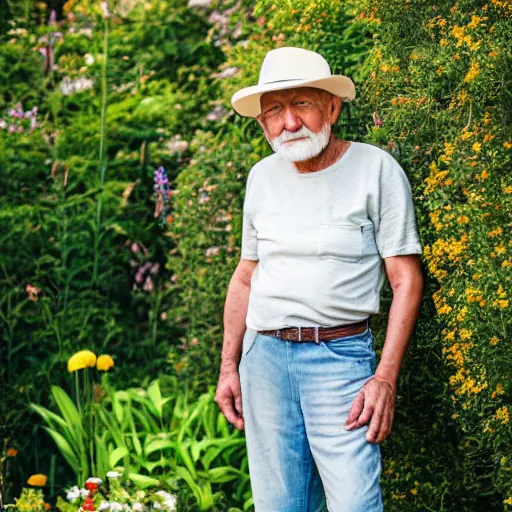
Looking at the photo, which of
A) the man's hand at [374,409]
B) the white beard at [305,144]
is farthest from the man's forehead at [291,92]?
the man's hand at [374,409]

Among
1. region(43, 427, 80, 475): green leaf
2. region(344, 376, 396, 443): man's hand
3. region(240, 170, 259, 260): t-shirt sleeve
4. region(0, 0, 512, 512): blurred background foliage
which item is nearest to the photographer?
region(344, 376, 396, 443): man's hand

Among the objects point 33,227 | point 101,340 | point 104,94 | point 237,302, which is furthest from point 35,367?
point 237,302

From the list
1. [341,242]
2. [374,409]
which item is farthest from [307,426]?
[341,242]

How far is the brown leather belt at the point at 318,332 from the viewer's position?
2.61 meters

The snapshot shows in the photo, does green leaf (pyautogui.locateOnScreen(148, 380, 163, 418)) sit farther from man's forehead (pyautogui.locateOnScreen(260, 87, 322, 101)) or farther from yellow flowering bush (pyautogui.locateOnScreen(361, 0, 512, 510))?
man's forehead (pyautogui.locateOnScreen(260, 87, 322, 101))

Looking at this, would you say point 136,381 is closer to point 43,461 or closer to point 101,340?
point 101,340

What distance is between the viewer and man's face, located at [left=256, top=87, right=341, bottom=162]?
8.77 feet

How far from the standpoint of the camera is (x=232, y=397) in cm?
296

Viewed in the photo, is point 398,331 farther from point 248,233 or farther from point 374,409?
point 248,233

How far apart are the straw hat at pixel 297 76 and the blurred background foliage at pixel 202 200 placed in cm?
32

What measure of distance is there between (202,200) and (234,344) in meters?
1.53

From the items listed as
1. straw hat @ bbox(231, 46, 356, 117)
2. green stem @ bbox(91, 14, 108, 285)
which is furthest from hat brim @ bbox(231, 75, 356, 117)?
green stem @ bbox(91, 14, 108, 285)

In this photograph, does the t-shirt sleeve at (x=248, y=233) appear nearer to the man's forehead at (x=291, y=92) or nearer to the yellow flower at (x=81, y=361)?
the man's forehead at (x=291, y=92)

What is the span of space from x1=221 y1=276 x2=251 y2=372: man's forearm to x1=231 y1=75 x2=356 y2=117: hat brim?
1.86 ft
